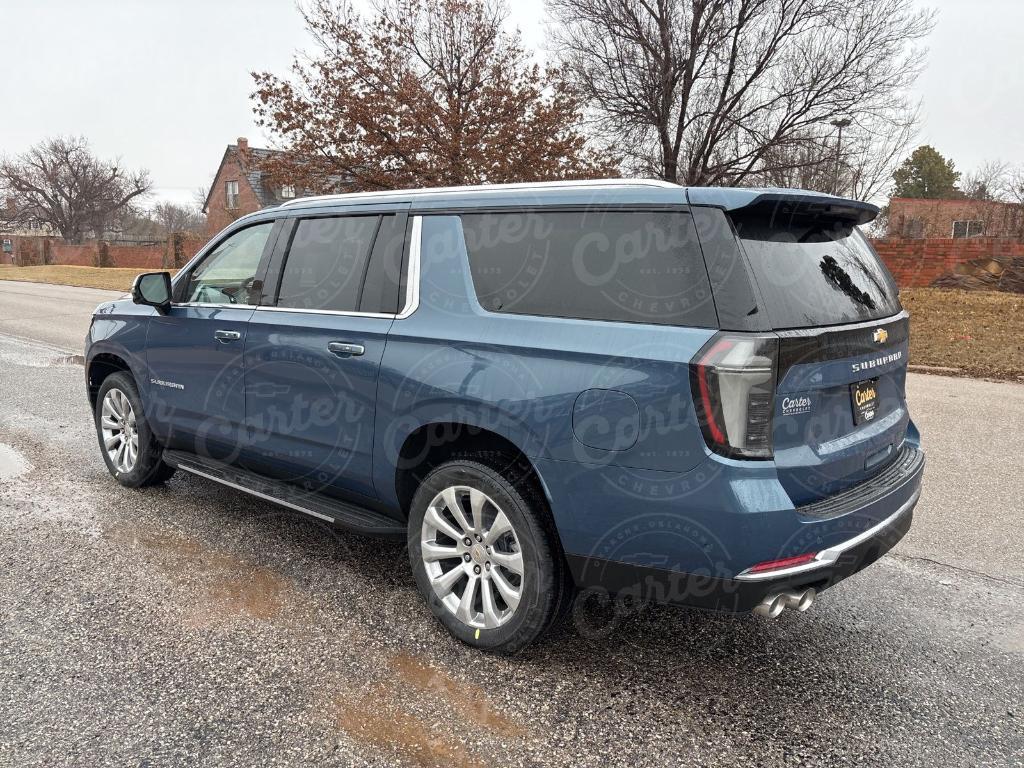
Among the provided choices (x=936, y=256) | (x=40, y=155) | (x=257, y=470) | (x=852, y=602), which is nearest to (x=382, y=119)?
(x=936, y=256)

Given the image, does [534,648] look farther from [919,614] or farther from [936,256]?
[936,256]

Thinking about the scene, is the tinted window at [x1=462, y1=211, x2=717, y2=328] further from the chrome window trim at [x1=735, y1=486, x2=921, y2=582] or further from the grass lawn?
the grass lawn

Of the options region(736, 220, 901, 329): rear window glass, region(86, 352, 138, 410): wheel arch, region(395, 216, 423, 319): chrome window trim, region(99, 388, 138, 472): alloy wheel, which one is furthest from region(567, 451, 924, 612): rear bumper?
region(86, 352, 138, 410): wheel arch

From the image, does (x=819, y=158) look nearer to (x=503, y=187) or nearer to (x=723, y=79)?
(x=723, y=79)

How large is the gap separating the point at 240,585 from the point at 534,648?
1.52 metres

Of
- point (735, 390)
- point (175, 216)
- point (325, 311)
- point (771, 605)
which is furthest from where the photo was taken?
point (175, 216)

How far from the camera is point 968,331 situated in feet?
42.9

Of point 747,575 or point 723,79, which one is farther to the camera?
point 723,79

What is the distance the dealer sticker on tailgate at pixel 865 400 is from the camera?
2.93 m

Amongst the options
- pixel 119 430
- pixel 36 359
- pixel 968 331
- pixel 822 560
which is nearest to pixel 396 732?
pixel 822 560

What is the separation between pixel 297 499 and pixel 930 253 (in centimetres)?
1972

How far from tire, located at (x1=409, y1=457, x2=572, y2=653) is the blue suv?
10 millimetres

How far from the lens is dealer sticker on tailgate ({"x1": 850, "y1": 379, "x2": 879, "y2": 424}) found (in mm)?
2930

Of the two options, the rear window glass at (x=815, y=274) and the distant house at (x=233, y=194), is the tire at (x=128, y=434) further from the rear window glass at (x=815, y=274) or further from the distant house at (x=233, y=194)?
the distant house at (x=233, y=194)
